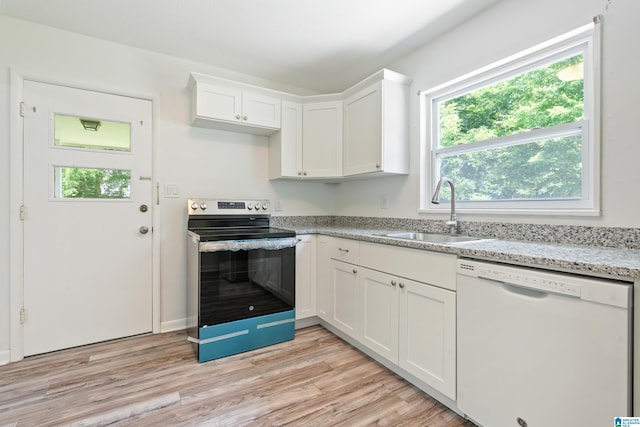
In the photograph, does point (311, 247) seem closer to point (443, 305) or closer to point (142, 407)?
point (443, 305)

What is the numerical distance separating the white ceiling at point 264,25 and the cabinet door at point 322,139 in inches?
15.6

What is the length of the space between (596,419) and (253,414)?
1.43m

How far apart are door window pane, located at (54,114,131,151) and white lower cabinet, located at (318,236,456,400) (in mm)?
1935

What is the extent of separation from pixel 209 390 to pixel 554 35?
2.84 m

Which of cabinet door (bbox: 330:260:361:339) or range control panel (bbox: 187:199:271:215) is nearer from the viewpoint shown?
cabinet door (bbox: 330:260:361:339)

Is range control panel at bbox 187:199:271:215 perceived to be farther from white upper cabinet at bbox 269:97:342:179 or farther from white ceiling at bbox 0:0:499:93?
white ceiling at bbox 0:0:499:93

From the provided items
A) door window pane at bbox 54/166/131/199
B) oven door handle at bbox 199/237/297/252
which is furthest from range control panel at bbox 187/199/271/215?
oven door handle at bbox 199/237/297/252

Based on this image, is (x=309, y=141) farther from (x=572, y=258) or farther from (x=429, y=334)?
(x=572, y=258)

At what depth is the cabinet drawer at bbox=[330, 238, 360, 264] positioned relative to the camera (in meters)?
2.19

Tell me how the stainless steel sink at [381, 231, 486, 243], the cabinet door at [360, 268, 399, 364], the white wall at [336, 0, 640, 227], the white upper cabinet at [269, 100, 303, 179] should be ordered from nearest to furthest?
1. the white wall at [336, 0, 640, 227]
2. the cabinet door at [360, 268, 399, 364]
3. the stainless steel sink at [381, 231, 486, 243]
4. the white upper cabinet at [269, 100, 303, 179]

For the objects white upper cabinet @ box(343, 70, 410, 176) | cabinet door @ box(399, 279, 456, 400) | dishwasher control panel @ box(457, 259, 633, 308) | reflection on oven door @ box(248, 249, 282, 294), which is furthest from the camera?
white upper cabinet @ box(343, 70, 410, 176)

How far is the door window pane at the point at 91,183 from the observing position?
2236mm

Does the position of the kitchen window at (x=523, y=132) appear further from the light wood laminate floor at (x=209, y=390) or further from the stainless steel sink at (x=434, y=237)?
the light wood laminate floor at (x=209, y=390)

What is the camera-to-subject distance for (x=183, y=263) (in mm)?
2652
